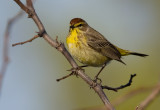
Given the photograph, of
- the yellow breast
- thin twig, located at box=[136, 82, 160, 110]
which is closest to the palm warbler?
the yellow breast

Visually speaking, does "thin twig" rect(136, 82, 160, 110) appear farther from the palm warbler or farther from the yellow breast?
the yellow breast

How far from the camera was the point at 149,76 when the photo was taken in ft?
40.4

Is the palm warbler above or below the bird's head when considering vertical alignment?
below

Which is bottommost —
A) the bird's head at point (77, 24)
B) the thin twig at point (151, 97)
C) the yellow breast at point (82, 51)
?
A: the thin twig at point (151, 97)

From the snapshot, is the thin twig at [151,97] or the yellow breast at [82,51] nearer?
the thin twig at [151,97]

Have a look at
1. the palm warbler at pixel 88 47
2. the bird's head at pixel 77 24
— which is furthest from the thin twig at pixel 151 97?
the bird's head at pixel 77 24

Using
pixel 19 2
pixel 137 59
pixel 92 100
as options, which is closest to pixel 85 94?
pixel 92 100

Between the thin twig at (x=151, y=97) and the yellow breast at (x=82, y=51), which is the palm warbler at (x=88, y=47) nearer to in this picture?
the yellow breast at (x=82, y=51)

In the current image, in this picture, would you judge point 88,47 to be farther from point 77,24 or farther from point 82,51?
point 77,24

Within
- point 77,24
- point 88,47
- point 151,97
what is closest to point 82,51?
point 88,47

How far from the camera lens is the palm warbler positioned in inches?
237

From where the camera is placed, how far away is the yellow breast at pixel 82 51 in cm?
599

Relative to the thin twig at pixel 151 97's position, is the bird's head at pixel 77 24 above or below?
above

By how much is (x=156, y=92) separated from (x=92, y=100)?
1077 centimetres
